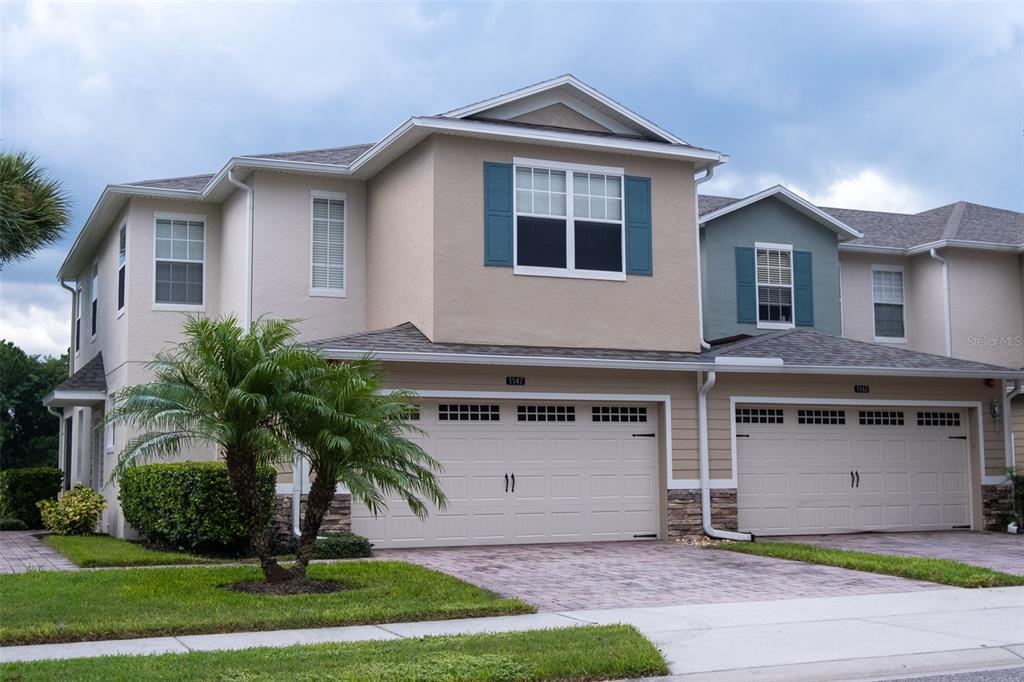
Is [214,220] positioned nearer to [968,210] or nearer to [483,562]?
[483,562]

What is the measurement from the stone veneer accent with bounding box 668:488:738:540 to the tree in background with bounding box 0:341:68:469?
28034 millimetres

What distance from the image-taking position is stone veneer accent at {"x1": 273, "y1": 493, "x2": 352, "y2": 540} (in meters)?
15.5

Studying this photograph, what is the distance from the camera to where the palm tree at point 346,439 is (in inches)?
441

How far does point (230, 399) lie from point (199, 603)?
201 cm

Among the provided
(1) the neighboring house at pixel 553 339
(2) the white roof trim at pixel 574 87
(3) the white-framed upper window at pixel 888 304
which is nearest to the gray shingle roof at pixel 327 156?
(1) the neighboring house at pixel 553 339

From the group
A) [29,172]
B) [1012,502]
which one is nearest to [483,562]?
[29,172]

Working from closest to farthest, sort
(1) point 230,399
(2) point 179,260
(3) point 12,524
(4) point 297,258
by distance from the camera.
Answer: (1) point 230,399
(4) point 297,258
(2) point 179,260
(3) point 12,524

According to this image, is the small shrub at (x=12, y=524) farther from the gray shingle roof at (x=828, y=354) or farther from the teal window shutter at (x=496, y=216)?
the gray shingle roof at (x=828, y=354)

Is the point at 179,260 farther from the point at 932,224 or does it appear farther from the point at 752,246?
the point at 932,224

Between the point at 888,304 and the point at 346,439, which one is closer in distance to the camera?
the point at 346,439

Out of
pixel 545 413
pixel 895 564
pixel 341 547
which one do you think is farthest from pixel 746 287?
pixel 341 547

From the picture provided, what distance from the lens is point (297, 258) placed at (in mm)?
18688

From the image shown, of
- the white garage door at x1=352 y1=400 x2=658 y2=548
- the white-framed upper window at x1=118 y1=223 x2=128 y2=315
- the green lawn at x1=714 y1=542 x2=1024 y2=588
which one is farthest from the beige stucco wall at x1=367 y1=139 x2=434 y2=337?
the green lawn at x1=714 y1=542 x2=1024 y2=588

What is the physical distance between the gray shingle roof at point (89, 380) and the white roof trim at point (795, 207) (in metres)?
12.2
